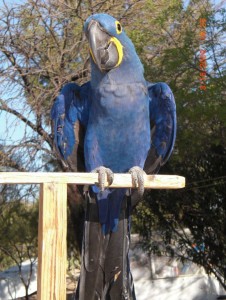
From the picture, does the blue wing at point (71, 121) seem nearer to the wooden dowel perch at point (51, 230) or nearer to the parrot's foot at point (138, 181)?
the parrot's foot at point (138, 181)

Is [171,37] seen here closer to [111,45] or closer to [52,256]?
[111,45]

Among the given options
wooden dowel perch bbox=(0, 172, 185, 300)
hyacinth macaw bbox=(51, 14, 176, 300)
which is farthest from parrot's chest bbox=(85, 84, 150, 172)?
wooden dowel perch bbox=(0, 172, 185, 300)

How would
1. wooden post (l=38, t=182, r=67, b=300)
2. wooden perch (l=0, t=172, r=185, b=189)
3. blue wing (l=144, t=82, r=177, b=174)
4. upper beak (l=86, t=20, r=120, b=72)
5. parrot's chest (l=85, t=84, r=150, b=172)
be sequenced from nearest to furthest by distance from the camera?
wooden post (l=38, t=182, r=67, b=300) → wooden perch (l=0, t=172, r=185, b=189) → upper beak (l=86, t=20, r=120, b=72) → parrot's chest (l=85, t=84, r=150, b=172) → blue wing (l=144, t=82, r=177, b=174)

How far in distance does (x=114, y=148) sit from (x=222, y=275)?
17.1 feet

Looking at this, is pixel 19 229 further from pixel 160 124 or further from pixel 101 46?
pixel 101 46

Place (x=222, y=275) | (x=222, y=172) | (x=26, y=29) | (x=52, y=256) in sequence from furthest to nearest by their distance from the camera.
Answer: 1. (x=222, y=275)
2. (x=222, y=172)
3. (x=26, y=29)
4. (x=52, y=256)

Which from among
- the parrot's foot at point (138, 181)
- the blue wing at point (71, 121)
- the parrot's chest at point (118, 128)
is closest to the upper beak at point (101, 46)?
the parrot's chest at point (118, 128)

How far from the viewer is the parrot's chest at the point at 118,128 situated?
9.16 feet

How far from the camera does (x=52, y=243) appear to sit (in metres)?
1.76

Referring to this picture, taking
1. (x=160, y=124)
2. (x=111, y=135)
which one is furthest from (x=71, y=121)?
(x=160, y=124)

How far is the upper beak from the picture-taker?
2625 mm

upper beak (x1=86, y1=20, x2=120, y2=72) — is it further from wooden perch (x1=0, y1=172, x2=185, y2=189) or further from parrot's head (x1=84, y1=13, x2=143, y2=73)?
wooden perch (x1=0, y1=172, x2=185, y2=189)

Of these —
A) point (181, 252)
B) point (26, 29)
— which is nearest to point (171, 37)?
point (26, 29)

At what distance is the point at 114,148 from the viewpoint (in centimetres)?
286
